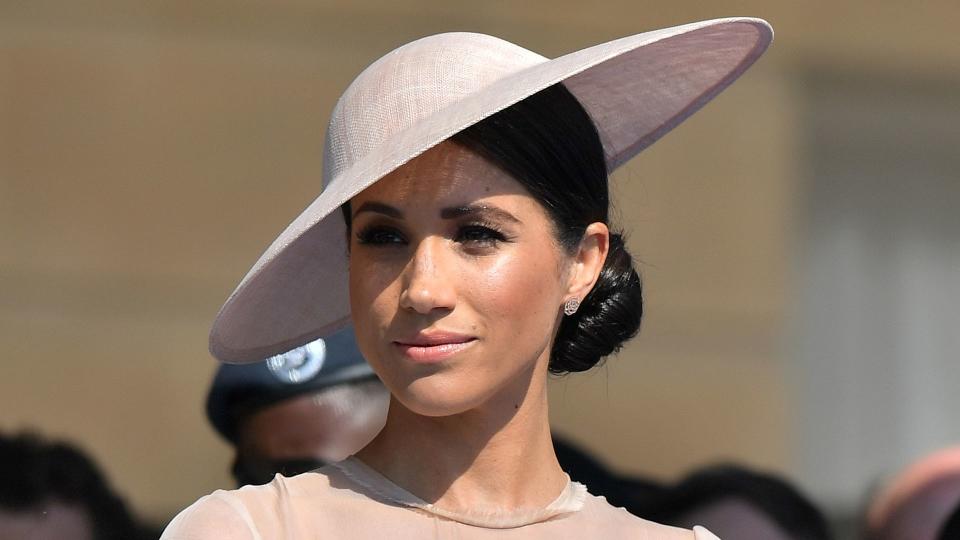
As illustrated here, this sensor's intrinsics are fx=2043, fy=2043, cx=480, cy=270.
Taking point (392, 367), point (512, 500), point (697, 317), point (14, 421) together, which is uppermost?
point (392, 367)

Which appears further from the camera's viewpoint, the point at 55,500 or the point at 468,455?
the point at 55,500

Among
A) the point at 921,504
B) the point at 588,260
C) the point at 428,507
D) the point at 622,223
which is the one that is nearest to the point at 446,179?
the point at 588,260

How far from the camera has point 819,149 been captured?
5.54 metres

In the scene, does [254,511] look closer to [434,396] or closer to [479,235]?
[434,396]

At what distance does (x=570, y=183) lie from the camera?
7.34 feet

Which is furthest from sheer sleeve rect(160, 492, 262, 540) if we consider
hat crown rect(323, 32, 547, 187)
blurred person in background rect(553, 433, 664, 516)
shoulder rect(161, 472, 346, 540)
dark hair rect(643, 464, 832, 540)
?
dark hair rect(643, 464, 832, 540)

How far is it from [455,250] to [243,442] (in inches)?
59.5

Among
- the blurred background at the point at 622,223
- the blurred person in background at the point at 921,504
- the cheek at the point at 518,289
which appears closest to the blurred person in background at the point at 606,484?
the blurred person in background at the point at 921,504

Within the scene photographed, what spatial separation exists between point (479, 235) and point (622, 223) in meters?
2.38

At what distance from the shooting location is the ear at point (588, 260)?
2.30 m

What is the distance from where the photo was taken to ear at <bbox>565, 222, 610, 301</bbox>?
2.30 m

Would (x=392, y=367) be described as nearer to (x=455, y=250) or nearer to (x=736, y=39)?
(x=455, y=250)

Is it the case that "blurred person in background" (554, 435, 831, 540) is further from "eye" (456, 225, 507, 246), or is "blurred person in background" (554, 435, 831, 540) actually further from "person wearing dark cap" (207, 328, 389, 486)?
"eye" (456, 225, 507, 246)

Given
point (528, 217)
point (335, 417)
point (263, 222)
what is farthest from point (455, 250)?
point (263, 222)
